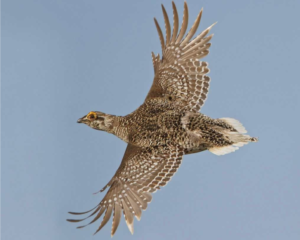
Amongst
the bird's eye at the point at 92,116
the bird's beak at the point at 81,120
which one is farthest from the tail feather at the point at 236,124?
the bird's beak at the point at 81,120

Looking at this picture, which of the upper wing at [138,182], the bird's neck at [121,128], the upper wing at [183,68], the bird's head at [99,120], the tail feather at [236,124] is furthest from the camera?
the bird's head at [99,120]

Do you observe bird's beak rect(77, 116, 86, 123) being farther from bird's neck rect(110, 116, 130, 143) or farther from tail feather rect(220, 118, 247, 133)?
tail feather rect(220, 118, 247, 133)

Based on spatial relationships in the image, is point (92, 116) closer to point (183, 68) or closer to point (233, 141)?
point (183, 68)

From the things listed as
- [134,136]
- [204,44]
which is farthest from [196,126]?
[204,44]

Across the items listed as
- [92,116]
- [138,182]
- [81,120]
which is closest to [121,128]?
[92,116]

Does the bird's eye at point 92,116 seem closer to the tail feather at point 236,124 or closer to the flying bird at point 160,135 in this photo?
the flying bird at point 160,135

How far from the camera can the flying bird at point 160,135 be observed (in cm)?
1625

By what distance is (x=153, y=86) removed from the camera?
1808 centimetres

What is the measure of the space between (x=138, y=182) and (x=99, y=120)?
102 inches

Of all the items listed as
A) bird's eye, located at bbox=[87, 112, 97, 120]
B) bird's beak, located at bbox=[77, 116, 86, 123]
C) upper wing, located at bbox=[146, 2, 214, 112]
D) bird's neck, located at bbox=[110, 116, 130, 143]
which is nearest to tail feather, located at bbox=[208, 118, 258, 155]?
upper wing, located at bbox=[146, 2, 214, 112]

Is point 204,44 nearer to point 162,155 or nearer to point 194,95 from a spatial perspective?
point 194,95

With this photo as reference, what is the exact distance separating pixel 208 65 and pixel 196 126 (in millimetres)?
2507

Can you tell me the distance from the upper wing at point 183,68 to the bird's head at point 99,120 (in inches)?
55.6

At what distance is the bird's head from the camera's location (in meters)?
17.9
